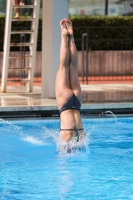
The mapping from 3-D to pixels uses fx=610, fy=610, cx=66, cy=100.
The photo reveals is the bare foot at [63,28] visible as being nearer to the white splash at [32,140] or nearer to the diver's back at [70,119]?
the diver's back at [70,119]

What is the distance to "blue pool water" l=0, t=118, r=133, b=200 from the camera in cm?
688

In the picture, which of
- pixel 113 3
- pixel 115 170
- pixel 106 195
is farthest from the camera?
pixel 113 3

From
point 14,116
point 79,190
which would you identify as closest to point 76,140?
point 79,190

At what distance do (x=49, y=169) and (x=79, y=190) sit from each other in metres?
1.15

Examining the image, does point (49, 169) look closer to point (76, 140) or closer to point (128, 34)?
point (76, 140)

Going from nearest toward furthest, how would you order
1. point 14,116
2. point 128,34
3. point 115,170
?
1. point 115,170
2. point 14,116
3. point 128,34

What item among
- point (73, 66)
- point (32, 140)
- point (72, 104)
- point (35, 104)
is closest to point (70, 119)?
point (72, 104)

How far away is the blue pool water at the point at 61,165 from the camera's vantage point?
271 inches

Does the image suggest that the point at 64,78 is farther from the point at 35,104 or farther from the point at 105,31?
the point at 105,31

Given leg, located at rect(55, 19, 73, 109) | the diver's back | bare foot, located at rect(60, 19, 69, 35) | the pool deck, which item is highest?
bare foot, located at rect(60, 19, 69, 35)

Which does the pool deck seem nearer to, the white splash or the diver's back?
the white splash

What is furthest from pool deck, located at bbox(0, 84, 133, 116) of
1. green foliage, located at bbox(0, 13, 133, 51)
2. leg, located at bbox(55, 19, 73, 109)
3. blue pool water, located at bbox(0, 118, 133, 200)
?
green foliage, located at bbox(0, 13, 133, 51)

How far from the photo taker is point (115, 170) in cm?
798

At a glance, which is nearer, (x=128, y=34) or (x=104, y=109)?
(x=104, y=109)
